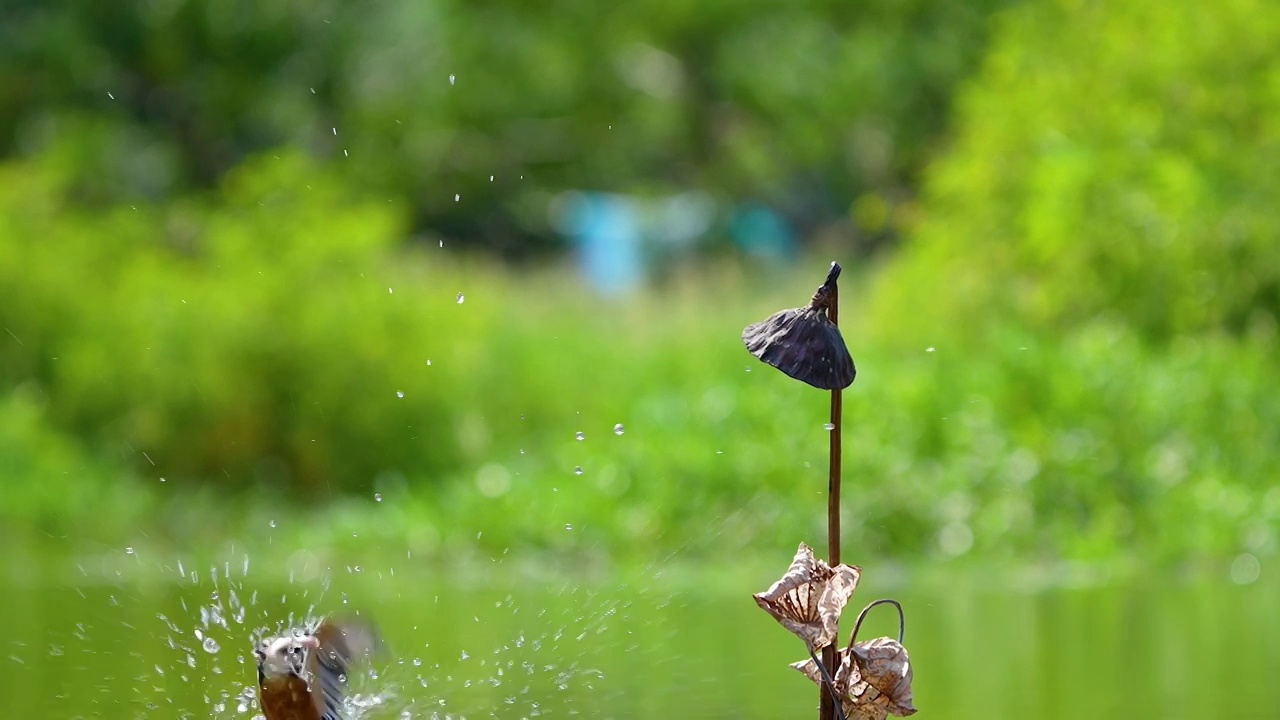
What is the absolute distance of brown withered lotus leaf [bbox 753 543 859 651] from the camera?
3.45 m

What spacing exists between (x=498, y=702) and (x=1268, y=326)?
801 centimetres

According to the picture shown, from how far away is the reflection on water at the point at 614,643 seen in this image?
5.61 m

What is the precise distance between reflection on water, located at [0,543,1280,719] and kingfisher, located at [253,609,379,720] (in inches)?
44.2

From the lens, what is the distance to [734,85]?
29.5 meters

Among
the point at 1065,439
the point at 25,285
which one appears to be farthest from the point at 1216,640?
the point at 25,285

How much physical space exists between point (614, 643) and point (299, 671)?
393cm

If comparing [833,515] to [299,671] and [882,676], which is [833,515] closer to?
[882,676]

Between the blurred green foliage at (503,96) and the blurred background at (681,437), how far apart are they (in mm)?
3083

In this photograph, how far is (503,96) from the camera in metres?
29.7

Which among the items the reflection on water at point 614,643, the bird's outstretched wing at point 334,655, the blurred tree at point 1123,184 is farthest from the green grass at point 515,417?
the bird's outstretched wing at point 334,655

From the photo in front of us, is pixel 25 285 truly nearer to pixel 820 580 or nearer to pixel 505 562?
pixel 505 562

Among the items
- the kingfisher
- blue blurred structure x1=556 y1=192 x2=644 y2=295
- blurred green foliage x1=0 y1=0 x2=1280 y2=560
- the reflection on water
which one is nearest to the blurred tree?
blurred green foliage x1=0 y1=0 x2=1280 y2=560

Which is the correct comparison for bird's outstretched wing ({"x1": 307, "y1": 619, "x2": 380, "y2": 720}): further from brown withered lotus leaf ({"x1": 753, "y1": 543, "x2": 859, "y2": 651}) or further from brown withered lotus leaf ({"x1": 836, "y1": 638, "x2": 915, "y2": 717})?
brown withered lotus leaf ({"x1": 836, "y1": 638, "x2": 915, "y2": 717})

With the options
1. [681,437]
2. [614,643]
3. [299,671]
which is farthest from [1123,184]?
[299,671]
